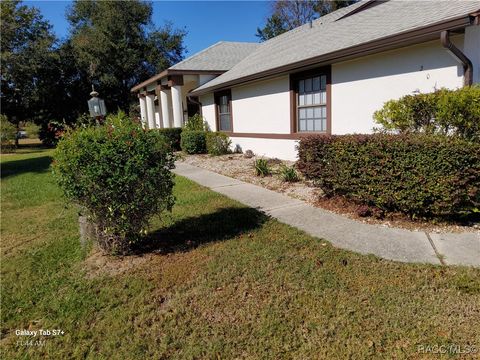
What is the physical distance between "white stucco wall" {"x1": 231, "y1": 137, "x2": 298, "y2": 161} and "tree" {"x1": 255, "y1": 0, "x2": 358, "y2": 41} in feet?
Result: 82.3

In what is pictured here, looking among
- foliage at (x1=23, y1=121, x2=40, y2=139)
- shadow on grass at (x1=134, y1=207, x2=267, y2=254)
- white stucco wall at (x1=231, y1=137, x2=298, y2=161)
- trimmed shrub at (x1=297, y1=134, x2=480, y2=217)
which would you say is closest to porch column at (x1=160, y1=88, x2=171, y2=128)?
white stucco wall at (x1=231, y1=137, x2=298, y2=161)

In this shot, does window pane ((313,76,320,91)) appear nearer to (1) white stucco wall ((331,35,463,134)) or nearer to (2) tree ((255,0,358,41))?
(1) white stucco wall ((331,35,463,134))

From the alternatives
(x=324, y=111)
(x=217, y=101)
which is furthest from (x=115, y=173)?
(x=217, y=101)

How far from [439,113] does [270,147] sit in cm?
696

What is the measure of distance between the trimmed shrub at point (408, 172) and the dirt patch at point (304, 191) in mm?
157

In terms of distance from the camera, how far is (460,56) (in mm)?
5699

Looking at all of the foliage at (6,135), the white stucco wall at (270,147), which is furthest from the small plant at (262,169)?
the foliage at (6,135)

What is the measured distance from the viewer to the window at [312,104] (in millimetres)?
9172

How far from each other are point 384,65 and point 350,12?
599cm

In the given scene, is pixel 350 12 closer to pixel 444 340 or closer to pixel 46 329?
pixel 444 340

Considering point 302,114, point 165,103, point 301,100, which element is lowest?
point 302,114

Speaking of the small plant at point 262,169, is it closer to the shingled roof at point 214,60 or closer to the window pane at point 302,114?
the window pane at point 302,114

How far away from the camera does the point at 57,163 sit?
381cm

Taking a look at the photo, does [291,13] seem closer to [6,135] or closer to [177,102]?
[177,102]
